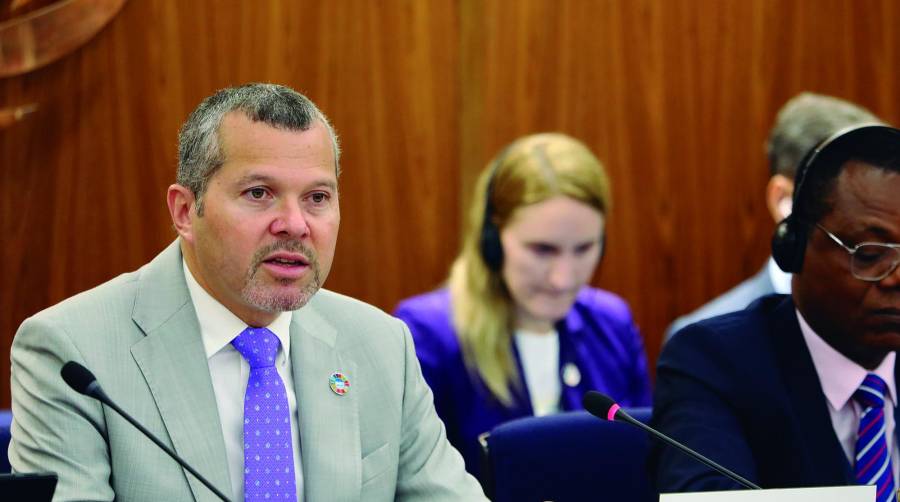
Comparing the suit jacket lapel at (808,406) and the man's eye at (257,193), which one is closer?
the man's eye at (257,193)

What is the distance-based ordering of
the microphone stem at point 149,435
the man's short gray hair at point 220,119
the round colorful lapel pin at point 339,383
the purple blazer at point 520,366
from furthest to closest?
the purple blazer at point 520,366 → the round colorful lapel pin at point 339,383 → the man's short gray hair at point 220,119 → the microphone stem at point 149,435

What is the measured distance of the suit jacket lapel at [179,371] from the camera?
195 cm

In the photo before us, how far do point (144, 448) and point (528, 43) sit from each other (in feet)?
7.77

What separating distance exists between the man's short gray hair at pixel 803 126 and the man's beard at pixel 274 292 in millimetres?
2067

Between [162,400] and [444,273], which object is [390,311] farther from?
[162,400]

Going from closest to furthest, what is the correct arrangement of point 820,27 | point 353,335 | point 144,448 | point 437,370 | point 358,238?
point 144,448
point 353,335
point 437,370
point 358,238
point 820,27

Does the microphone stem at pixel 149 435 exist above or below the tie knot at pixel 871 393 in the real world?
above

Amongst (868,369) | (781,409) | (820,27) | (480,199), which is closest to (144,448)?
(781,409)

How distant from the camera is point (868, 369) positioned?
2424 millimetres

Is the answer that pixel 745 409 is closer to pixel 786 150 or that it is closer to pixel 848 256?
pixel 848 256

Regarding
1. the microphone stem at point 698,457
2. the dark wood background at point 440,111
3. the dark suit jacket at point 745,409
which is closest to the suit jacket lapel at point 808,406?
the dark suit jacket at point 745,409

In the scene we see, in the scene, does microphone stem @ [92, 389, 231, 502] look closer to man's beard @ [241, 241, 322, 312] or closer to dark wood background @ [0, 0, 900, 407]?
man's beard @ [241, 241, 322, 312]

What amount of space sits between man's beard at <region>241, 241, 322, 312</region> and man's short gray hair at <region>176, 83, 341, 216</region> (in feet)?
0.43

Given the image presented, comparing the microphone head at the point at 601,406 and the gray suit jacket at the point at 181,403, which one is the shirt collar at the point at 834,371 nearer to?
Answer: the microphone head at the point at 601,406
